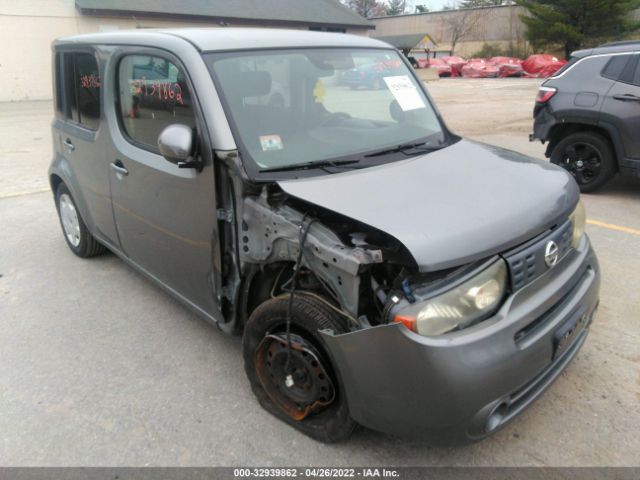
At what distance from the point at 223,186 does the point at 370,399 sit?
4.17 ft

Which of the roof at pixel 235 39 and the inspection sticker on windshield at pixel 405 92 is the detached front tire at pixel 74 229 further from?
the inspection sticker on windshield at pixel 405 92

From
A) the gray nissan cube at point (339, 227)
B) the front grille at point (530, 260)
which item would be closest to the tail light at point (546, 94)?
the gray nissan cube at point (339, 227)

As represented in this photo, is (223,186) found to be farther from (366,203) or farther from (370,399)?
(370,399)

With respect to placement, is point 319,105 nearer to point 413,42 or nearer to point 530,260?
point 530,260

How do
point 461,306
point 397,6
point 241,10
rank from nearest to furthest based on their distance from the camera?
point 461,306 < point 241,10 < point 397,6

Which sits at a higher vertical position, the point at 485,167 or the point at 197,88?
the point at 197,88

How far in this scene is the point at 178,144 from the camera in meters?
2.54

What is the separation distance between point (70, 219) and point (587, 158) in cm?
597

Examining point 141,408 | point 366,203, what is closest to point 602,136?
point 366,203

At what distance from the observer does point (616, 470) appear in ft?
7.49

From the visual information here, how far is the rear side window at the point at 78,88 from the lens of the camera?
3682mm

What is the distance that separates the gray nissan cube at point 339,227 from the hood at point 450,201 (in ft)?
0.04

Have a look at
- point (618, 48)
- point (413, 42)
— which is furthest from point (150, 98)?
point (413, 42)

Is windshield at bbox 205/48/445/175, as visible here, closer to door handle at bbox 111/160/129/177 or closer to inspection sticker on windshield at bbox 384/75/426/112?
inspection sticker on windshield at bbox 384/75/426/112
